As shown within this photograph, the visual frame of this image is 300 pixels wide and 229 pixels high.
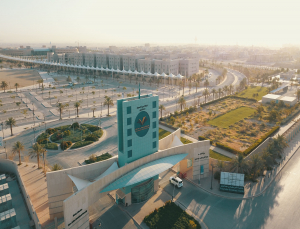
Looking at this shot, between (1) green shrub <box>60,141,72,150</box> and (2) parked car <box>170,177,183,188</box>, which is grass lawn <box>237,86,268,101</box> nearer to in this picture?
(2) parked car <box>170,177,183,188</box>

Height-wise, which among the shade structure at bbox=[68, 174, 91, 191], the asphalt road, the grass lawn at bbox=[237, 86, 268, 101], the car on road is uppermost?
the grass lawn at bbox=[237, 86, 268, 101]

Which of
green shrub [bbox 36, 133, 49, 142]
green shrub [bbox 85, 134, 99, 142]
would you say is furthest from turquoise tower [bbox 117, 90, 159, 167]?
green shrub [bbox 36, 133, 49, 142]

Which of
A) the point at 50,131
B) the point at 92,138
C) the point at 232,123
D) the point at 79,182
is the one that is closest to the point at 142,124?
the point at 79,182

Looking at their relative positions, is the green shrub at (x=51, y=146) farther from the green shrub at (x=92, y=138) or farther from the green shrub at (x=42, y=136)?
the green shrub at (x=92, y=138)

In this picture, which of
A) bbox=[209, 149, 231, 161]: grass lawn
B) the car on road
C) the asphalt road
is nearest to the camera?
the asphalt road

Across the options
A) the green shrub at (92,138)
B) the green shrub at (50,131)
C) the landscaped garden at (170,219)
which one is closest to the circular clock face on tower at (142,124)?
the landscaped garden at (170,219)

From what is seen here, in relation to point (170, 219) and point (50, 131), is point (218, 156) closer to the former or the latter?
point (170, 219)
